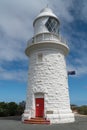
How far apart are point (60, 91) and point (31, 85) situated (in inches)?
95.3

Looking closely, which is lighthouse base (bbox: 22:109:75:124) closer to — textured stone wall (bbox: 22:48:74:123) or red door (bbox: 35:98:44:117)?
textured stone wall (bbox: 22:48:74:123)

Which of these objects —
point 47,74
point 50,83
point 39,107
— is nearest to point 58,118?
point 39,107

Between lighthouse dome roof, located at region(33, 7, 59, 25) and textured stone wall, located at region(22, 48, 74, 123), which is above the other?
lighthouse dome roof, located at region(33, 7, 59, 25)

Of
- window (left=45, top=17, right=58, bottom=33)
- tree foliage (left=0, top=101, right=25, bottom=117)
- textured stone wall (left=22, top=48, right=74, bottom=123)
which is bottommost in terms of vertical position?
tree foliage (left=0, top=101, right=25, bottom=117)

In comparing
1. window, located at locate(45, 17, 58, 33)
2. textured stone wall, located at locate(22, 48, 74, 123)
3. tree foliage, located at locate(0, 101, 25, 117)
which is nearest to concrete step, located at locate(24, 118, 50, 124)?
textured stone wall, located at locate(22, 48, 74, 123)

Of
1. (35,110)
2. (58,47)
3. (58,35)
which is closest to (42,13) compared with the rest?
(58,35)

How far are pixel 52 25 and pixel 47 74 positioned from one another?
4392 mm

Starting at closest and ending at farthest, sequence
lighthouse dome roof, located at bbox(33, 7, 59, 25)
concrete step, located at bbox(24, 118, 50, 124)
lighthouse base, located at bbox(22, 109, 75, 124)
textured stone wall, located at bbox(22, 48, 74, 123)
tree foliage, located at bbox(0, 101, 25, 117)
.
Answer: concrete step, located at bbox(24, 118, 50, 124) → lighthouse base, located at bbox(22, 109, 75, 124) → textured stone wall, located at bbox(22, 48, 74, 123) → lighthouse dome roof, located at bbox(33, 7, 59, 25) → tree foliage, located at bbox(0, 101, 25, 117)

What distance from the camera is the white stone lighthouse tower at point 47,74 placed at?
14.2 metres

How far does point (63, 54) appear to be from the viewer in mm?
16234

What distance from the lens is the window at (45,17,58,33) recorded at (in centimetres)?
1582

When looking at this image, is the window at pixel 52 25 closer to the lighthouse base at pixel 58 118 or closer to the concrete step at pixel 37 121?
the lighthouse base at pixel 58 118

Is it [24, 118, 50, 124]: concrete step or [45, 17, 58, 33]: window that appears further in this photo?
[45, 17, 58, 33]: window

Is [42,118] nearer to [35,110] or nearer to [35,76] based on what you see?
[35,110]
